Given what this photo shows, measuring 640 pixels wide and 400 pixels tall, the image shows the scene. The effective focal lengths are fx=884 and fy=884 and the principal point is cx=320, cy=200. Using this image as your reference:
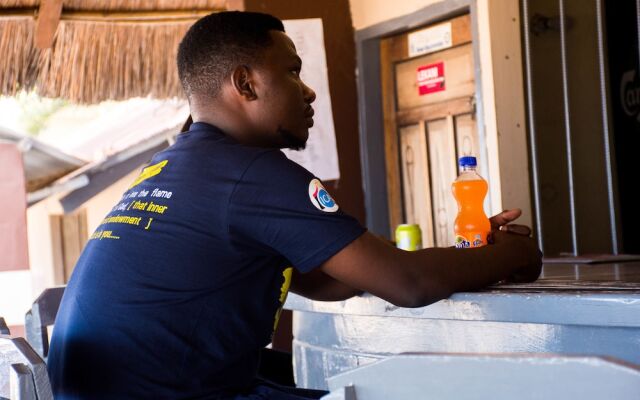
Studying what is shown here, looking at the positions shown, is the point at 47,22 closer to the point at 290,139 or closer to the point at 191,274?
the point at 290,139

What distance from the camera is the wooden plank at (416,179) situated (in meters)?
4.95

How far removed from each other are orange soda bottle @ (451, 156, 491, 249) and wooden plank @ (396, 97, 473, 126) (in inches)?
91.0

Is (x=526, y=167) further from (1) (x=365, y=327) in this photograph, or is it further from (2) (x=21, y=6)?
(2) (x=21, y=6)

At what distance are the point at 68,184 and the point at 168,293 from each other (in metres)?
7.31

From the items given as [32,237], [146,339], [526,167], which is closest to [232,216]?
[146,339]

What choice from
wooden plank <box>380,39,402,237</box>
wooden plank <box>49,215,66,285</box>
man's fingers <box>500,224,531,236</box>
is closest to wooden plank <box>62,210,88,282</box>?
wooden plank <box>49,215,66,285</box>

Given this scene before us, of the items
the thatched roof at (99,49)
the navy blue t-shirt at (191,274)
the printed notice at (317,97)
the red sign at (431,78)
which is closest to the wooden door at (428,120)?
the red sign at (431,78)

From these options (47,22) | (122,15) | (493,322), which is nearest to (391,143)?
(122,15)

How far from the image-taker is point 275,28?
2055mm

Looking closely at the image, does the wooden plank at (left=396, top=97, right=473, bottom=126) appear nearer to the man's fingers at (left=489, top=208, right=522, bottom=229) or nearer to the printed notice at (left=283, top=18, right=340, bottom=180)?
the printed notice at (left=283, top=18, right=340, bottom=180)

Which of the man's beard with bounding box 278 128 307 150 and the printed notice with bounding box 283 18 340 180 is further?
the printed notice with bounding box 283 18 340 180

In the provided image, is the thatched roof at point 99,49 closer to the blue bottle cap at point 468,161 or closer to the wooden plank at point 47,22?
the wooden plank at point 47,22

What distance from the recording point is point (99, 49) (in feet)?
16.4

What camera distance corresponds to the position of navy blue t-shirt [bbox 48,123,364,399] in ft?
5.40
